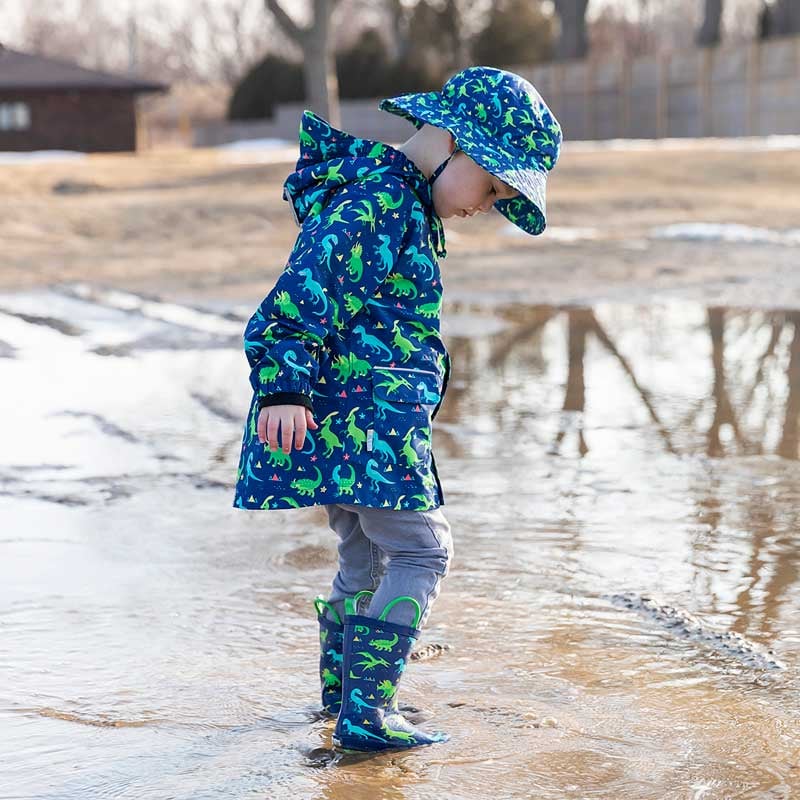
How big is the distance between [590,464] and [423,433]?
9.37 ft

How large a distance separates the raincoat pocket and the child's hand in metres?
0.15

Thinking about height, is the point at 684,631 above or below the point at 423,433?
below

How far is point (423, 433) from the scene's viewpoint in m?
2.87

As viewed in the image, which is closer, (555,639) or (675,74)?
(555,639)

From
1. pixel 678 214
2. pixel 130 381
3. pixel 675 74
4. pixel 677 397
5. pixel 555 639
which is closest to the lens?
pixel 555 639

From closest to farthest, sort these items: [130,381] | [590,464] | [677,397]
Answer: [590,464]
[677,397]
[130,381]

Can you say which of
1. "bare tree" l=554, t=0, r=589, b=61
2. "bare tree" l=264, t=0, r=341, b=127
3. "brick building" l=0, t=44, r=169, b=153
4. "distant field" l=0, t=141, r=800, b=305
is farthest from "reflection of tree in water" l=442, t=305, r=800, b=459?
"bare tree" l=554, t=0, r=589, b=61

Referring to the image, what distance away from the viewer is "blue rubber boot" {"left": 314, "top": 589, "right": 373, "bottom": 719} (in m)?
3.12

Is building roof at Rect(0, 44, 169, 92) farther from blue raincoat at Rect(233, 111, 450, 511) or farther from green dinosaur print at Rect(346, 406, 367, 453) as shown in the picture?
green dinosaur print at Rect(346, 406, 367, 453)

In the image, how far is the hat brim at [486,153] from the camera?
278cm

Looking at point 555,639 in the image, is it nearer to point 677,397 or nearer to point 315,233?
point 315,233

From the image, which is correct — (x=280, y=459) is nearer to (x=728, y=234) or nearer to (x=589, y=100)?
(x=728, y=234)

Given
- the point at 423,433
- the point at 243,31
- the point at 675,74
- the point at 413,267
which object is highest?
the point at 243,31

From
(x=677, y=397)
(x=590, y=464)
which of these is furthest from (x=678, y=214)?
(x=590, y=464)
